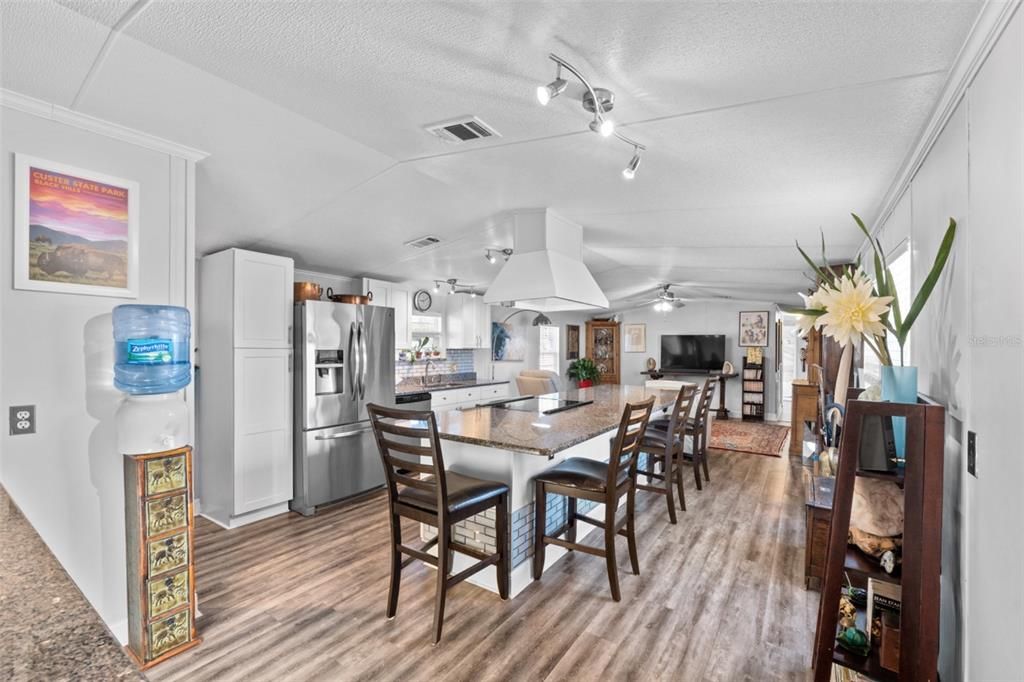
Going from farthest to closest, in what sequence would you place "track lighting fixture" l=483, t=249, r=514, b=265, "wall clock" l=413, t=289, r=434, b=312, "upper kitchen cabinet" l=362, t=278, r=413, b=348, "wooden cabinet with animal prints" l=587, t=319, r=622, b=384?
"wooden cabinet with animal prints" l=587, t=319, r=622, b=384 < "wall clock" l=413, t=289, r=434, b=312 < "upper kitchen cabinet" l=362, t=278, r=413, b=348 < "track lighting fixture" l=483, t=249, r=514, b=265

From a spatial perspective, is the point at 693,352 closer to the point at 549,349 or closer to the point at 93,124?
the point at 549,349

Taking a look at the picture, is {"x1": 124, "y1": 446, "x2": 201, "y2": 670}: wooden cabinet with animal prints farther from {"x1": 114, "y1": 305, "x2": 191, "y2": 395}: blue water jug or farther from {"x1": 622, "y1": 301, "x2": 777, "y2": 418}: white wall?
{"x1": 622, "y1": 301, "x2": 777, "y2": 418}: white wall

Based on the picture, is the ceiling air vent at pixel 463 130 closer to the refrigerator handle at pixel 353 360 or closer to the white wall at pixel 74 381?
the white wall at pixel 74 381

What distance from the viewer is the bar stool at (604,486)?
2.45 m

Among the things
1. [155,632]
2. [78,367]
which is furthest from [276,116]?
[155,632]

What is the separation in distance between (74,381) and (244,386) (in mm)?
1540

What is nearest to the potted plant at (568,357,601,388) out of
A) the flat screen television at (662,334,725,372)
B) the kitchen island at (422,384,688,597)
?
the flat screen television at (662,334,725,372)

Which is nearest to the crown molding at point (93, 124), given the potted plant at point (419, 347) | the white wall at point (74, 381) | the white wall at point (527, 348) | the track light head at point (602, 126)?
the white wall at point (74, 381)

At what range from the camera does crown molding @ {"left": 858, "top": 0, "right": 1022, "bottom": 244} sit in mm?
1139

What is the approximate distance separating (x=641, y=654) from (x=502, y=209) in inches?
116

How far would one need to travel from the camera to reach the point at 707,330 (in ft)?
31.3

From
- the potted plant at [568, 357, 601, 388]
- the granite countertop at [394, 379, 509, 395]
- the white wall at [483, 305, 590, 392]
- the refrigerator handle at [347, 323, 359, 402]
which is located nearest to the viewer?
the refrigerator handle at [347, 323, 359, 402]

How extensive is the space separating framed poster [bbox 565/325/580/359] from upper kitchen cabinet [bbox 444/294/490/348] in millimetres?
3353

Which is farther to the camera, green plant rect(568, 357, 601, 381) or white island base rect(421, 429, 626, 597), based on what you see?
green plant rect(568, 357, 601, 381)
